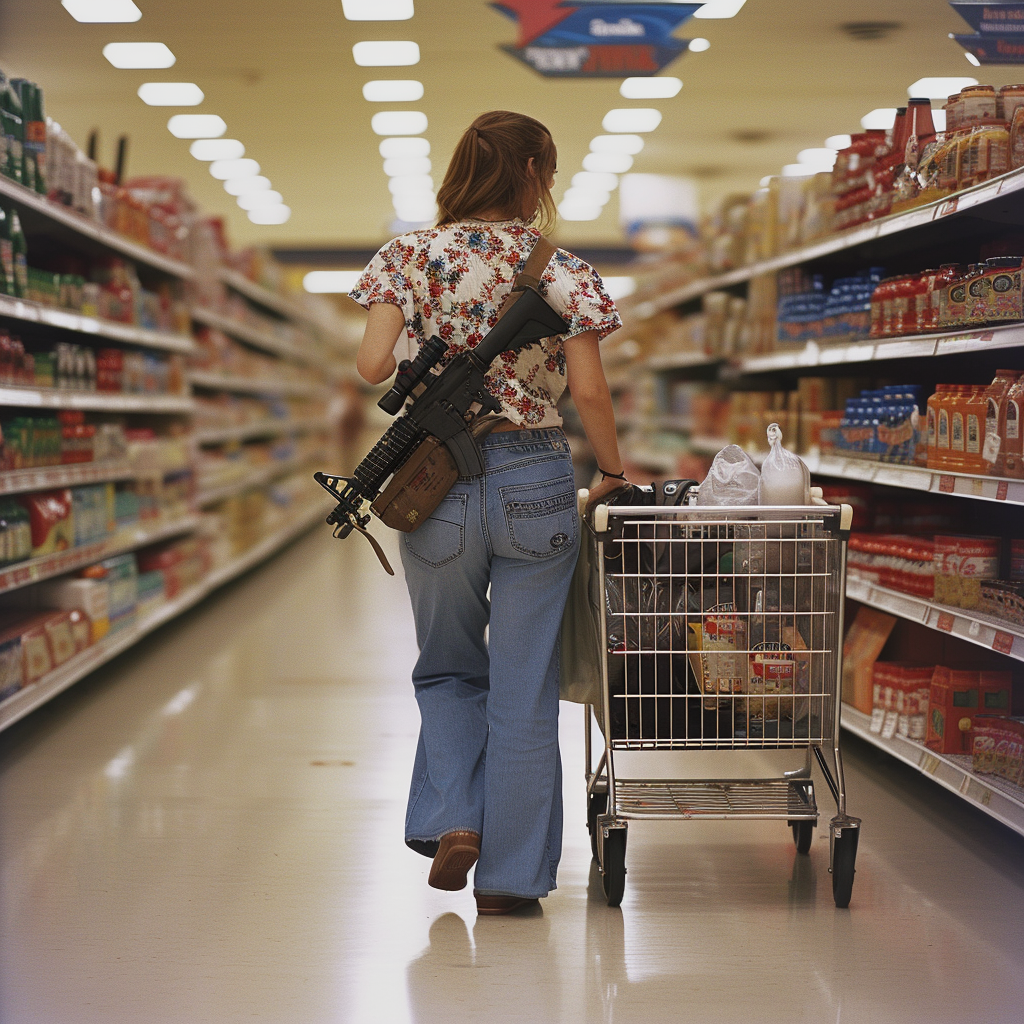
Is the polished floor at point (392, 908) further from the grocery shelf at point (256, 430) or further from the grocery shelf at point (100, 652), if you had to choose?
the grocery shelf at point (256, 430)

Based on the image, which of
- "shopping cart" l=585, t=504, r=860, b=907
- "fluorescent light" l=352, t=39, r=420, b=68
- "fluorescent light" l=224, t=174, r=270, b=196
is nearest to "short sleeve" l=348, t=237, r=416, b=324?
"shopping cart" l=585, t=504, r=860, b=907

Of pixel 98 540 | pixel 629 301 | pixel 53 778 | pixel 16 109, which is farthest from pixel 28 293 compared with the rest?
pixel 629 301

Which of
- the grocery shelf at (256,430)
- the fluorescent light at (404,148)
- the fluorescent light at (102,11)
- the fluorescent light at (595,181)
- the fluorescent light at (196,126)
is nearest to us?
the fluorescent light at (102,11)

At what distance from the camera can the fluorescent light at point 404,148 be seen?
7.83m

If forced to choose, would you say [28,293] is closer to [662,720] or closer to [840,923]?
[662,720]

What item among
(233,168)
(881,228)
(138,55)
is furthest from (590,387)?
(233,168)

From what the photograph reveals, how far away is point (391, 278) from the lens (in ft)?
7.91

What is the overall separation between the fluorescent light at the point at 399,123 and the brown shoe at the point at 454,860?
5.55 m

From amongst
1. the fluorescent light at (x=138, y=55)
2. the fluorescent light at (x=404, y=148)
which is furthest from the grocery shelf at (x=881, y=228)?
the fluorescent light at (x=138, y=55)

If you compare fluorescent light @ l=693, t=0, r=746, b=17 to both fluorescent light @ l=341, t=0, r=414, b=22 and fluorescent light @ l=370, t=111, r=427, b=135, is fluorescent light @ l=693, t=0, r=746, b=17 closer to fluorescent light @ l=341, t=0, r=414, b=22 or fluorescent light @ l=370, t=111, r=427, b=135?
fluorescent light @ l=341, t=0, r=414, b=22

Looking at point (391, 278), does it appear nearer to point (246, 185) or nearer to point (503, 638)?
point (503, 638)

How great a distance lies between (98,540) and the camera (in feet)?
15.7

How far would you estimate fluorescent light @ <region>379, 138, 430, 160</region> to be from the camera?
25.7 ft

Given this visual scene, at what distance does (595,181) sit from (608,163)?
0.88 m
